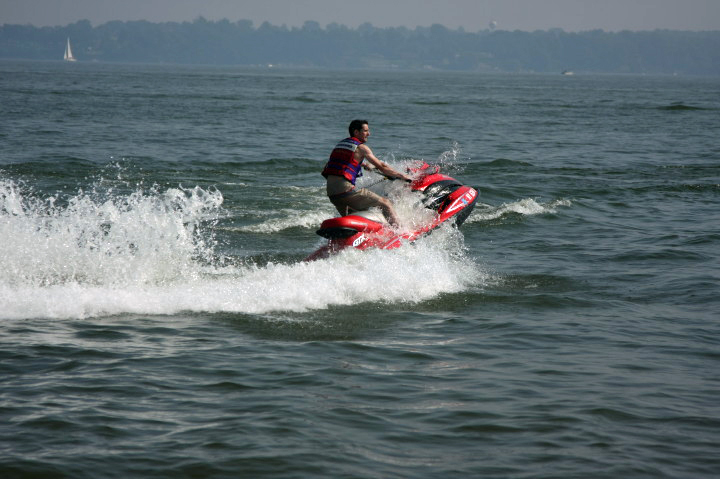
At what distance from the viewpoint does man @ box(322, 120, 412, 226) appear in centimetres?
1043

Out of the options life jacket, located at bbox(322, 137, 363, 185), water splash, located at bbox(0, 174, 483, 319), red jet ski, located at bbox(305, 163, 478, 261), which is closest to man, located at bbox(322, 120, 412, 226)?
life jacket, located at bbox(322, 137, 363, 185)

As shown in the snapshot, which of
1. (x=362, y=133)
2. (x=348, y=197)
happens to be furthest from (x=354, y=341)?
(x=362, y=133)

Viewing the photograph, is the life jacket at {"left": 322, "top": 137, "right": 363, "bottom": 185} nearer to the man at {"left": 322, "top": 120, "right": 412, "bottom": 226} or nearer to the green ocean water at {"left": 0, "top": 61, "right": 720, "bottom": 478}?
the man at {"left": 322, "top": 120, "right": 412, "bottom": 226}

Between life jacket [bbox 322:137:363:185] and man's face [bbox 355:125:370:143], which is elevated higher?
man's face [bbox 355:125:370:143]

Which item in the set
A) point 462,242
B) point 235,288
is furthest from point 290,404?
point 462,242

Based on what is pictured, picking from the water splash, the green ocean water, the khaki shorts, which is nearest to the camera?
the green ocean water

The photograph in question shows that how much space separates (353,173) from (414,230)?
142 cm

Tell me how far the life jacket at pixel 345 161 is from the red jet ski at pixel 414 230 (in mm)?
546

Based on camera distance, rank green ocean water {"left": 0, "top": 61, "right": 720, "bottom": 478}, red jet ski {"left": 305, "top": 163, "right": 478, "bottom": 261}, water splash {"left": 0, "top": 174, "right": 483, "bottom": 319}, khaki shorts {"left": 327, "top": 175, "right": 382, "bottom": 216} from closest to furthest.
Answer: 1. green ocean water {"left": 0, "top": 61, "right": 720, "bottom": 478}
2. water splash {"left": 0, "top": 174, "right": 483, "bottom": 319}
3. red jet ski {"left": 305, "top": 163, "right": 478, "bottom": 261}
4. khaki shorts {"left": 327, "top": 175, "right": 382, "bottom": 216}

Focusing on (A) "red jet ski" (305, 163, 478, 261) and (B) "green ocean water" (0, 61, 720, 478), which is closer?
(B) "green ocean water" (0, 61, 720, 478)

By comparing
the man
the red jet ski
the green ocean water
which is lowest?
the green ocean water

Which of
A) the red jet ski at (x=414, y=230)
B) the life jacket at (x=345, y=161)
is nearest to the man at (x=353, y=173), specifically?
the life jacket at (x=345, y=161)

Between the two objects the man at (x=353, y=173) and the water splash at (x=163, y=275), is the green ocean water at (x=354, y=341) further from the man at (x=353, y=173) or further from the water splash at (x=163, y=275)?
the man at (x=353, y=173)

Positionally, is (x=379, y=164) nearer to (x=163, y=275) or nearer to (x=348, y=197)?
(x=348, y=197)
